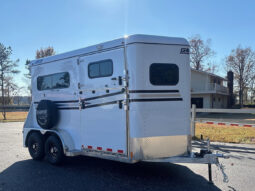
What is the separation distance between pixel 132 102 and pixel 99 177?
1.86 meters

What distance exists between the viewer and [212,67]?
45438mm

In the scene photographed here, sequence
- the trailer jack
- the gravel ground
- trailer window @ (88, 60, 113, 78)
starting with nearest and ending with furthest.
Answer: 1. the trailer jack
2. trailer window @ (88, 60, 113, 78)
3. the gravel ground

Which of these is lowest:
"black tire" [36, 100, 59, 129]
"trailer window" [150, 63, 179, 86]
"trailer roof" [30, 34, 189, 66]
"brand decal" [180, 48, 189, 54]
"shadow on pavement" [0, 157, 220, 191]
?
"shadow on pavement" [0, 157, 220, 191]

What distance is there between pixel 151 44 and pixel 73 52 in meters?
2.20

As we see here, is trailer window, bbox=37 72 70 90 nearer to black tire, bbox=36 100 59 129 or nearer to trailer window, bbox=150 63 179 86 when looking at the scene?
black tire, bbox=36 100 59 129

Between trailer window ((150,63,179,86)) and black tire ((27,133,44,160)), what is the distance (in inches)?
148

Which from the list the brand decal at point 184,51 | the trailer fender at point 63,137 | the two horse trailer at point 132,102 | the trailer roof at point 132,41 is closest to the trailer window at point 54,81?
the two horse trailer at point 132,102

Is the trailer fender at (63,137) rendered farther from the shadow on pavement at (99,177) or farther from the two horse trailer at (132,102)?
the shadow on pavement at (99,177)

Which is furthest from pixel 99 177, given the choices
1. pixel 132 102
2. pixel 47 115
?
pixel 47 115

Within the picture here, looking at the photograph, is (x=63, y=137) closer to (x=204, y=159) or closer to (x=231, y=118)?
(x=204, y=159)

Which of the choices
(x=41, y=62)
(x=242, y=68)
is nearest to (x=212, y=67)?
(x=242, y=68)

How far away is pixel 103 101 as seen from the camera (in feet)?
18.0

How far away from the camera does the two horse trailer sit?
489 cm

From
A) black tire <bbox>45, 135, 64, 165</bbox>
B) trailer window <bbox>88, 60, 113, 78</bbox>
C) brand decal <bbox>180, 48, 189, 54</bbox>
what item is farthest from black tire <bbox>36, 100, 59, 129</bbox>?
brand decal <bbox>180, 48, 189, 54</bbox>
